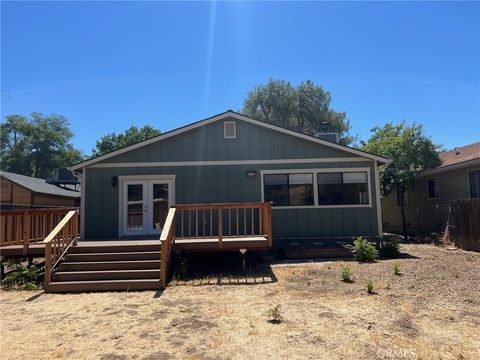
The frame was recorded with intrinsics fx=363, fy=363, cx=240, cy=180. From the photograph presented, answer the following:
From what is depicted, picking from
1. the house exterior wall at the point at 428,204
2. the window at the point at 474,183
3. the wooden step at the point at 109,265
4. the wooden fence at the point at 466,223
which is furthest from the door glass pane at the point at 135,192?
the window at the point at 474,183

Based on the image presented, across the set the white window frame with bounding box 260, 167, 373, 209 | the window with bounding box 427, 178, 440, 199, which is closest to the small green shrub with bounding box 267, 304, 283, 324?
the white window frame with bounding box 260, 167, 373, 209

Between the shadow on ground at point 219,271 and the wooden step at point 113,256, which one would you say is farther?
the wooden step at point 113,256

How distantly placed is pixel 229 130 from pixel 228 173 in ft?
4.74

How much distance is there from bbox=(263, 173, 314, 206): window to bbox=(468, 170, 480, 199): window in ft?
23.4

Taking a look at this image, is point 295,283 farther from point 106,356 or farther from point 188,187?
point 188,187

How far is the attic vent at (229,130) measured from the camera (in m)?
11.9

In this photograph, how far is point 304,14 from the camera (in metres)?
11.1

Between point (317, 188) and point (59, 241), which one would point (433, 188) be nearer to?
point (317, 188)

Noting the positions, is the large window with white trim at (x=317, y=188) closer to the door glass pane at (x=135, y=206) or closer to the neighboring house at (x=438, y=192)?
the door glass pane at (x=135, y=206)

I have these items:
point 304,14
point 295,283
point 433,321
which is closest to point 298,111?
point 304,14

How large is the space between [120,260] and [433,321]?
604cm

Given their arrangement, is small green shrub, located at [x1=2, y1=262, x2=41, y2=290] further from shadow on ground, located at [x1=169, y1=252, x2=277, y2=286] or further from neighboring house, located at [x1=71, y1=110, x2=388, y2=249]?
neighboring house, located at [x1=71, y1=110, x2=388, y2=249]

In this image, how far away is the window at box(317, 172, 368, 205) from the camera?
1164 cm

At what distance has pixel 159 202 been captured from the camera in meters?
11.8
